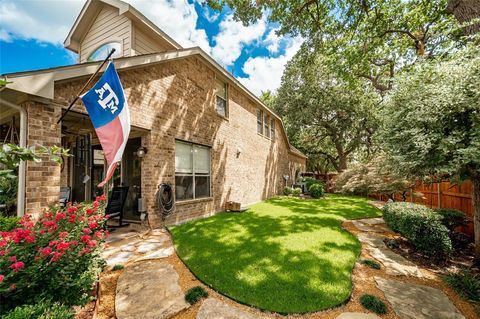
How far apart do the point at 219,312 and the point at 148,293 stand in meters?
1.13

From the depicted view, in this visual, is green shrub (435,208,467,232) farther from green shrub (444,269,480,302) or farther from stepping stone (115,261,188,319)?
stepping stone (115,261,188,319)

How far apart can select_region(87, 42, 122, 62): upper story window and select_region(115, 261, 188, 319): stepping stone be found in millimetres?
6907

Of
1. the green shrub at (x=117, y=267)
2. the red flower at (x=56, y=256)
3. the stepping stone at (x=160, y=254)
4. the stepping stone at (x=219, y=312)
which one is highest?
the red flower at (x=56, y=256)

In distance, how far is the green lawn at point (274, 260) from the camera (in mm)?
2922

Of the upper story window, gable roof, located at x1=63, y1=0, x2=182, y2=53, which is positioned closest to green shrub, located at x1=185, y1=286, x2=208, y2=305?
the upper story window

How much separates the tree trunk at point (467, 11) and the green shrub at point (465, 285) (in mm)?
5638

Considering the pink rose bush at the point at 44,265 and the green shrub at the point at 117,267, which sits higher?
the pink rose bush at the point at 44,265

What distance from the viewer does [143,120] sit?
568 cm

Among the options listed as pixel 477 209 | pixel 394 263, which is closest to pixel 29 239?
pixel 394 263

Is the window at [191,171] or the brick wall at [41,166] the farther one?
the window at [191,171]

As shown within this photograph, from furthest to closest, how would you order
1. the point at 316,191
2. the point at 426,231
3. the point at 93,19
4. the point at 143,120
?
the point at 316,191 → the point at 93,19 → the point at 143,120 → the point at 426,231

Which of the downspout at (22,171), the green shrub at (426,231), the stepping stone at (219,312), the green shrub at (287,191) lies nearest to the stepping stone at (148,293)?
the stepping stone at (219,312)

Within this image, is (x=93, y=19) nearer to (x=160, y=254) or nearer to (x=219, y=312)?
(x=160, y=254)

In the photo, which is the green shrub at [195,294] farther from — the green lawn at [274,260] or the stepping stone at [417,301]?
the stepping stone at [417,301]
